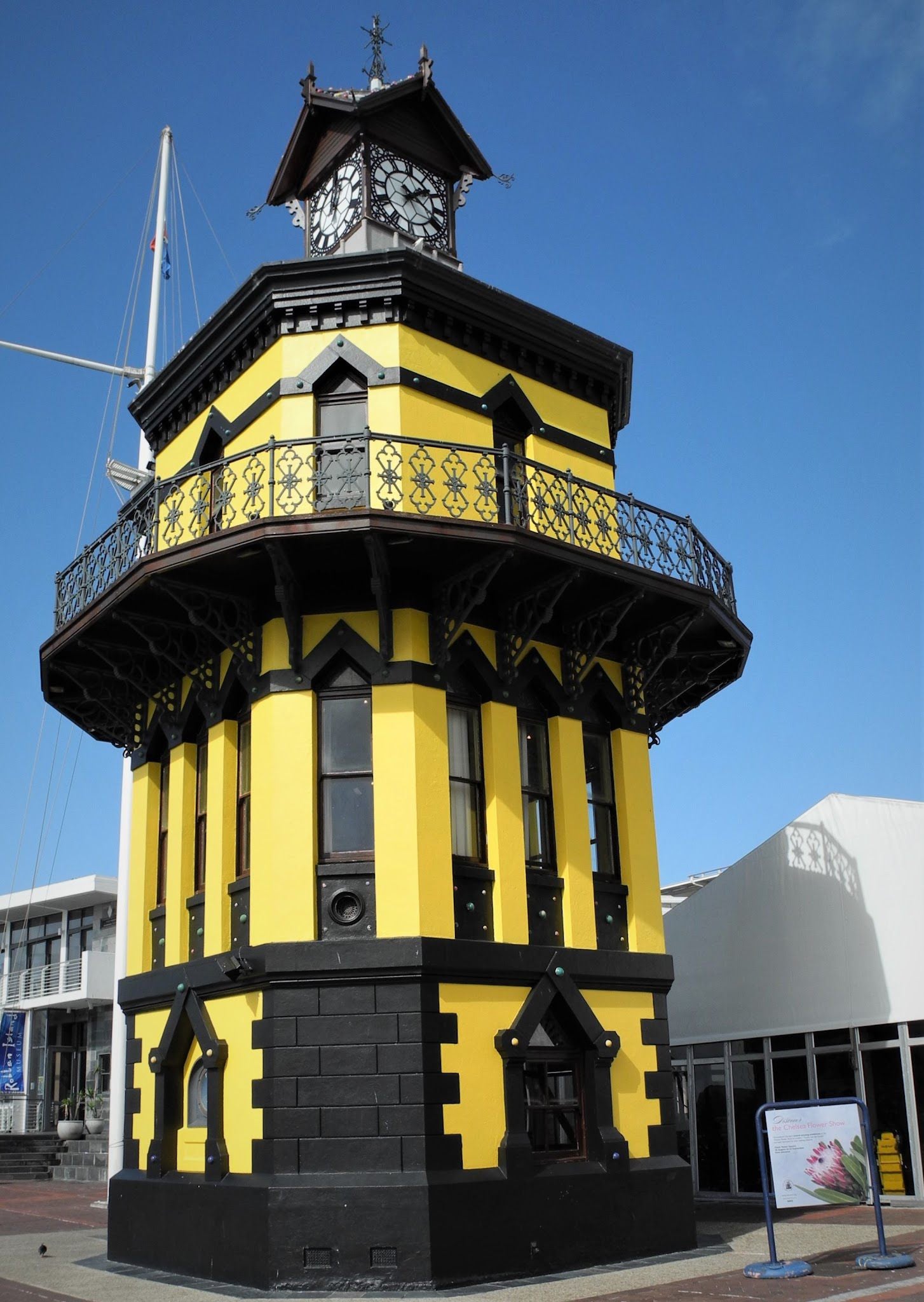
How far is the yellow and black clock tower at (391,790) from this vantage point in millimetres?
12867

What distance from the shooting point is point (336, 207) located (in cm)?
1845

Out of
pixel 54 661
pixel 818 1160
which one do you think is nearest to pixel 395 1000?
pixel 818 1160

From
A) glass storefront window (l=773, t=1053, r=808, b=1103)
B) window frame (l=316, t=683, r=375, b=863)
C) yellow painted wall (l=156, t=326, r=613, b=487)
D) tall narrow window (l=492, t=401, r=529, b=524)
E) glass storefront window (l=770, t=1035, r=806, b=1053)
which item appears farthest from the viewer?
glass storefront window (l=770, t=1035, r=806, b=1053)

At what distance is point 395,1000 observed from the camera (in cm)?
1298

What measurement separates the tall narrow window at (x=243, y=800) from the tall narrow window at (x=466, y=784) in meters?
2.43

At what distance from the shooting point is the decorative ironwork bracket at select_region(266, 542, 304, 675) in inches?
526

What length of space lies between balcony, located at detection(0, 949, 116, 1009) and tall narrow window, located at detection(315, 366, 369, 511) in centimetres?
2908

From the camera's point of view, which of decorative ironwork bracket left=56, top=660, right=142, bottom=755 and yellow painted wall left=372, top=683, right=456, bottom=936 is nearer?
yellow painted wall left=372, top=683, right=456, bottom=936

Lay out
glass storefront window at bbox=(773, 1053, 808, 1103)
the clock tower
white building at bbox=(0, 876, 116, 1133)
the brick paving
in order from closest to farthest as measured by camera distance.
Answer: the brick paving, the clock tower, glass storefront window at bbox=(773, 1053, 808, 1103), white building at bbox=(0, 876, 116, 1133)

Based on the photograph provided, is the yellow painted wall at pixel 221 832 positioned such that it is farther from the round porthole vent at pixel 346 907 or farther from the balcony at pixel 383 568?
the round porthole vent at pixel 346 907

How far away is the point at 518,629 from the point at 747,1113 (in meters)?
10.8

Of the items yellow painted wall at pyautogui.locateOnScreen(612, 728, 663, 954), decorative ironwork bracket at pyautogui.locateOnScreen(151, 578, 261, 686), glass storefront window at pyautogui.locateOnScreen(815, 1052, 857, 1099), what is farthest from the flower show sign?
decorative ironwork bracket at pyautogui.locateOnScreen(151, 578, 261, 686)

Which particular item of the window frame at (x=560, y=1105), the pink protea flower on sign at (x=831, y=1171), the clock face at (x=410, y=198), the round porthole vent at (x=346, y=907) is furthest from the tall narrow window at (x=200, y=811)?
the clock face at (x=410, y=198)

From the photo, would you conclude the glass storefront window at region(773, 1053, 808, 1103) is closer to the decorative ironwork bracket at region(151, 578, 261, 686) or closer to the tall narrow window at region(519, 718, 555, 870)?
the tall narrow window at region(519, 718, 555, 870)
